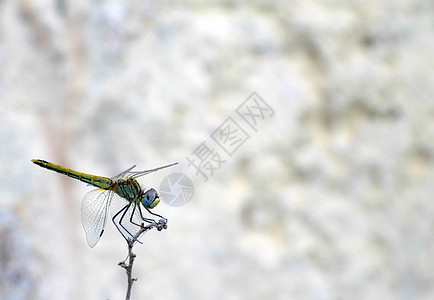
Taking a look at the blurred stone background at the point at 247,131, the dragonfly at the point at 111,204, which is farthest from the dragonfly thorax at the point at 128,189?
the blurred stone background at the point at 247,131

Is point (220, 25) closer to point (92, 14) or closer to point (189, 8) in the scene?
point (189, 8)

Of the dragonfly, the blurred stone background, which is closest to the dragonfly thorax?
the dragonfly

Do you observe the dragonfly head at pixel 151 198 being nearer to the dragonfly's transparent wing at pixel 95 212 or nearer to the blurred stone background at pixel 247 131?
the dragonfly's transparent wing at pixel 95 212
